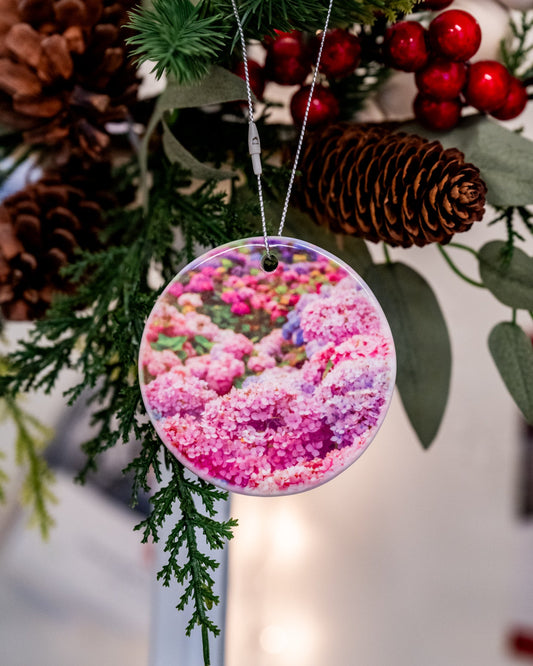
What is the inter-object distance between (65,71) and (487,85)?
1.04 ft

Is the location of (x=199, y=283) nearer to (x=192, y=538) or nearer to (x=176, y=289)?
(x=176, y=289)

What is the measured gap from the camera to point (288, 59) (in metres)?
0.45

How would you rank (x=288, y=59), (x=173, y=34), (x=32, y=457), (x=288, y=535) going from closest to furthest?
(x=173, y=34)
(x=288, y=59)
(x=32, y=457)
(x=288, y=535)

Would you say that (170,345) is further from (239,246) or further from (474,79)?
(474,79)

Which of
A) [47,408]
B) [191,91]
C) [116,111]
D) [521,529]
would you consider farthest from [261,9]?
[521,529]

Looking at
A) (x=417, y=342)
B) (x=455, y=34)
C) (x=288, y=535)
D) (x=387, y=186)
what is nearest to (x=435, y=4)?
(x=455, y=34)

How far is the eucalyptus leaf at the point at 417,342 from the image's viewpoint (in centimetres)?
48

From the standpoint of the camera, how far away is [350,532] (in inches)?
31.6

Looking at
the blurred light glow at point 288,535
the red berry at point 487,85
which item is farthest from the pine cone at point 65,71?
the blurred light glow at point 288,535

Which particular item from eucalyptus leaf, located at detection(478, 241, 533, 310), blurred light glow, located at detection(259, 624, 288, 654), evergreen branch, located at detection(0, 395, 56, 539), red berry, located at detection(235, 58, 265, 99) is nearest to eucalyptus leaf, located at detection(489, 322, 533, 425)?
eucalyptus leaf, located at detection(478, 241, 533, 310)

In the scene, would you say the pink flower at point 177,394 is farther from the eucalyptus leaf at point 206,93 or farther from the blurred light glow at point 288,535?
the blurred light glow at point 288,535

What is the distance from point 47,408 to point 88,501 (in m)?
0.15

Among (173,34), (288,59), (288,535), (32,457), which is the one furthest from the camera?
(288,535)

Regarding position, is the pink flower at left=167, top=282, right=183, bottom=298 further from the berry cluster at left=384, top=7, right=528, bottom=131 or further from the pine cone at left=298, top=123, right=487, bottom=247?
the berry cluster at left=384, top=7, right=528, bottom=131
